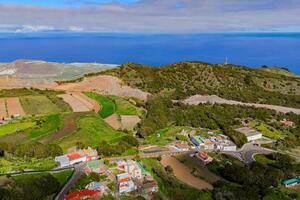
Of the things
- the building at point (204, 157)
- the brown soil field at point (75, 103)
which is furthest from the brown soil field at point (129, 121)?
the building at point (204, 157)

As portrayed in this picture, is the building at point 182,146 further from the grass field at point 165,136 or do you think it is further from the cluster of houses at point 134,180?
the cluster of houses at point 134,180

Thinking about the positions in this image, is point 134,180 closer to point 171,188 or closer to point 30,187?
point 171,188

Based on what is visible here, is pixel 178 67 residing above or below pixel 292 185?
above

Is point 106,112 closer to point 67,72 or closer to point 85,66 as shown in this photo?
point 67,72

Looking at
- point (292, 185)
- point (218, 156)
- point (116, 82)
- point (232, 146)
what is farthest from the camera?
point (116, 82)

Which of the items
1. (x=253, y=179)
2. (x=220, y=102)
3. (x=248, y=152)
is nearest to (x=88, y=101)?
(x=220, y=102)

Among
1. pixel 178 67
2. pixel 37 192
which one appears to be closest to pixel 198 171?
pixel 37 192

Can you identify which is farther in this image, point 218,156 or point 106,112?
point 106,112

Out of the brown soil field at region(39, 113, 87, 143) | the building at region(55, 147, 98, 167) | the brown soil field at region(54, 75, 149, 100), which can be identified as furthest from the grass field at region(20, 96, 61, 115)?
the building at region(55, 147, 98, 167)
